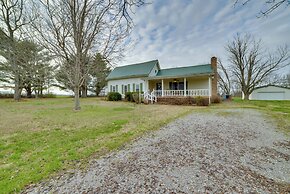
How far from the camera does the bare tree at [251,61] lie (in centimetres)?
2708

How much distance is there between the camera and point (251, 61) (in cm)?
2772

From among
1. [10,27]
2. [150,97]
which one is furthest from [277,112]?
[10,27]

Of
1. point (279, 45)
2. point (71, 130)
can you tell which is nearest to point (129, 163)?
point (71, 130)

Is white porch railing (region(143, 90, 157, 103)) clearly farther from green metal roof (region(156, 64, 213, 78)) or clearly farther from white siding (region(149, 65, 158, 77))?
white siding (region(149, 65, 158, 77))

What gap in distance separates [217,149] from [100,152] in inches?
127

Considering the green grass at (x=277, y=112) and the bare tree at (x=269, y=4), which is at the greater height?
the bare tree at (x=269, y=4)

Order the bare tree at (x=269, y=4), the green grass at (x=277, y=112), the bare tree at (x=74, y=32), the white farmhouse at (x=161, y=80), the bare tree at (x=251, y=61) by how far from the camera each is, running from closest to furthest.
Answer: the bare tree at (x=269, y=4) → the green grass at (x=277, y=112) → the bare tree at (x=74, y=32) → the white farmhouse at (x=161, y=80) → the bare tree at (x=251, y=61)

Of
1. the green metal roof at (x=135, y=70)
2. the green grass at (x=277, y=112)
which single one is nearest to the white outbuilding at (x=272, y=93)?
the green grass at (x=277, y=112)

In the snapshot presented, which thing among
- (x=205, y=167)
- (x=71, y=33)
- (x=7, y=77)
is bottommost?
(x=205, y=167)

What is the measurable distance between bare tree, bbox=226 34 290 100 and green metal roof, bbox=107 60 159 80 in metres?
16.6

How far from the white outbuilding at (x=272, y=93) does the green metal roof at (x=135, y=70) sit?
24.6m

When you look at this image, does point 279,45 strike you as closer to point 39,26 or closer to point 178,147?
point 178,147

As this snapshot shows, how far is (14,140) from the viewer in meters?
5.08

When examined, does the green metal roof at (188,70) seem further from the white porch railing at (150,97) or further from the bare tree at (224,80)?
the bare tree at (224,80)
